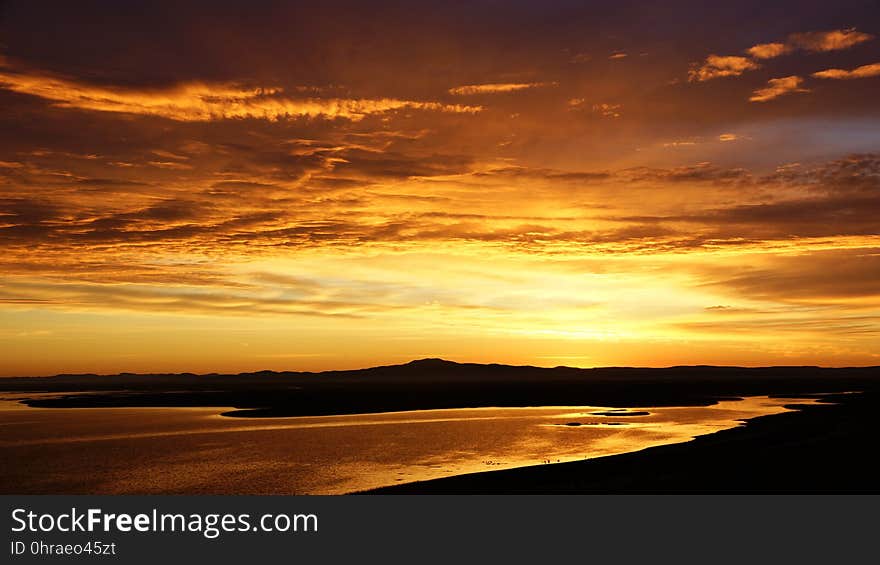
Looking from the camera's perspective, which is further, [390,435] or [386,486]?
[390,435]

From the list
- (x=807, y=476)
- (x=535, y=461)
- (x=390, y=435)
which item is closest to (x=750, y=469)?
(x=807, y=476)

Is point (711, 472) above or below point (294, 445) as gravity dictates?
below

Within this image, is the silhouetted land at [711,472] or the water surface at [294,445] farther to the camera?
the water surface at [294,445]

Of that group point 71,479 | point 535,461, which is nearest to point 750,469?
point 535,461

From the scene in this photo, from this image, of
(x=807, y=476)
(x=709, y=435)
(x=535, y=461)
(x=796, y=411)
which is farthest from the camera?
(x=796, y=411)

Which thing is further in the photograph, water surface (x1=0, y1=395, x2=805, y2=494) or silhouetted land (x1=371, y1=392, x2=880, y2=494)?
water surface (x1=0, y1=395, x2=805, y2=494)

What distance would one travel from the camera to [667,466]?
33562 mm

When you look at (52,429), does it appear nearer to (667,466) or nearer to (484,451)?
(484,451)

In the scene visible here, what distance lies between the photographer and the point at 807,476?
97.0ft

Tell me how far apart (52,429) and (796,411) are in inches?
2650

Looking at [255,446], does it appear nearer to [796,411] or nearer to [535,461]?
[535,461]

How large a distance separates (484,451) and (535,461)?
4.93 metres

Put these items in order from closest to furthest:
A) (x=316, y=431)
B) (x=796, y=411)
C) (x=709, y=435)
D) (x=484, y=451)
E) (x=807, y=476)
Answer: (x=807, y=476)
(x=484, y=451)
(x=709, y=435)
(x=316, y=431)
(x=796, y=411)

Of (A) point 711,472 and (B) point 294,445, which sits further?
(B) point 294,445
